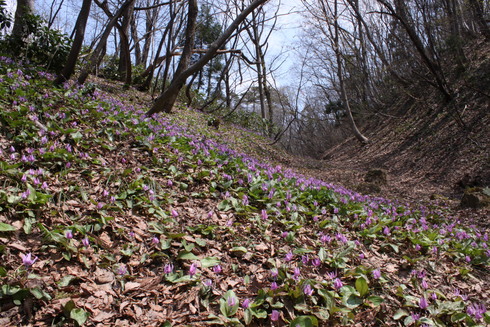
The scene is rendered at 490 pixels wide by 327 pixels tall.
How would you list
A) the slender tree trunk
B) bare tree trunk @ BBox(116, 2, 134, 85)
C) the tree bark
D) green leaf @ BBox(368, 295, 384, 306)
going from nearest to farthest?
green leaf @ BBox(368, 295, 384, 306), the slender tree trunk, the tree bark, bare tree trunk @ BBox(116, 2, 134, 85)

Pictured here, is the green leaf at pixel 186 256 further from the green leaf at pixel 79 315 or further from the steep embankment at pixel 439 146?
the steep embankment at pixel 439 146

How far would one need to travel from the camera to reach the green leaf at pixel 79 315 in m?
1.60

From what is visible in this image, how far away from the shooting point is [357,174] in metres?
10.7

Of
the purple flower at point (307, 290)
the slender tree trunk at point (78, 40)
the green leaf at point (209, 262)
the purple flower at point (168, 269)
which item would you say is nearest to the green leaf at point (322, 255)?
the purple flower at point (307, 290)

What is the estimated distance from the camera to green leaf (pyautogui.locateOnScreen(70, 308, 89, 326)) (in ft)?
5.26

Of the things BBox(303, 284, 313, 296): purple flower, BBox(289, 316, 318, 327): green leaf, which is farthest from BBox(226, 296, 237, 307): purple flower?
BBox(303, 284, 313, 296): purple flower

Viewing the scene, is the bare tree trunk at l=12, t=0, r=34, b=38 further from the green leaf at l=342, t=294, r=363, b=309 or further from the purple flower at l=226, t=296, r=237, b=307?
the green leaf at l=342, t=294, r=363, b=309

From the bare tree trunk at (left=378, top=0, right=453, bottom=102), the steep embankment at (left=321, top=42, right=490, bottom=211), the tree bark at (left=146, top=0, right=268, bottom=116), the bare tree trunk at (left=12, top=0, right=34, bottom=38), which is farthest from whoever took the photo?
the bare tree trunk at (left=378, top=0, right=453, bottom=102)

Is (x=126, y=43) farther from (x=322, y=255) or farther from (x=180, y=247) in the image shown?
(x=322, y=255)

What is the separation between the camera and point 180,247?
8.23 ft

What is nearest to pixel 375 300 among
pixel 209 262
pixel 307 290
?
pixel 307 290

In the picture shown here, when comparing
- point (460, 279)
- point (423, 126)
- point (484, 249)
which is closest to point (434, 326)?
point (460, 279)

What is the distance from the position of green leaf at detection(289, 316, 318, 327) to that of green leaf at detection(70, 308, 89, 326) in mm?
1257

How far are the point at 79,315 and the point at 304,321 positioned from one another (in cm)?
137
